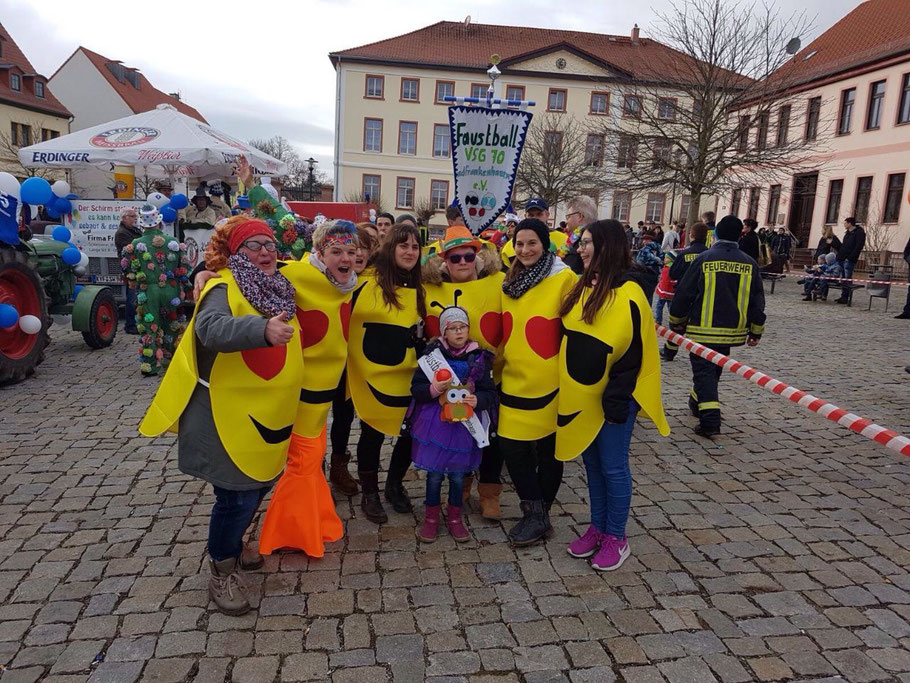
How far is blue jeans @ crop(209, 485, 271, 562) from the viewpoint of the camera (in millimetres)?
2939

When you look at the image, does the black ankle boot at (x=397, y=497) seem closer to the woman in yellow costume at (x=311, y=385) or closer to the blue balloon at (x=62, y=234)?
the woman in yellow costume at (x=311, y=385)

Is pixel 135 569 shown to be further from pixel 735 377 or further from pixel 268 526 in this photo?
pixel 735 377

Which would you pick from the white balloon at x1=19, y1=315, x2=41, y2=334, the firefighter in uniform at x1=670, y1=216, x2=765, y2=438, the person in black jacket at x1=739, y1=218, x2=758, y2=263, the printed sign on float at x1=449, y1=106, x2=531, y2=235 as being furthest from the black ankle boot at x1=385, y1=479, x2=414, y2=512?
the person in black jacket at x1=739, y1=218, x2=758, y2=263

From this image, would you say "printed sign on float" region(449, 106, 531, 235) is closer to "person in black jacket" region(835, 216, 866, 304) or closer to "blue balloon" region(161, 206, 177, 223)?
"blue balloon" region(161, 206, 177, 223)

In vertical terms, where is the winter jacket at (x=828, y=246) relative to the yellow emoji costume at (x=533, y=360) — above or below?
above

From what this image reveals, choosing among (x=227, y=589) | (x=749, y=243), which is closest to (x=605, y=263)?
(x=227, y=589)

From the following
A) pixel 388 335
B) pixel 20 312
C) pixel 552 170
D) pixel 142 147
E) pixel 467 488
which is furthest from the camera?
pixel 552 170

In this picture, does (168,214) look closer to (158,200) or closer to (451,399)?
(158,200)

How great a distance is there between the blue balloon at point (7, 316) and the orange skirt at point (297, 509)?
4661 millimetres

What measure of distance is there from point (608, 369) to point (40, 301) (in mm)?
6853

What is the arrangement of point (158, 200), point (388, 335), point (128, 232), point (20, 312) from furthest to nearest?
point (158, 200), point (128, 232), point (20, 312), point (388, 335)

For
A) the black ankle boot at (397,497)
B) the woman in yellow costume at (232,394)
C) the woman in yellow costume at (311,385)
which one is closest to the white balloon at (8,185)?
the woman in yellow costume at (311,385)

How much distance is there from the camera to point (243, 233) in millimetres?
2865

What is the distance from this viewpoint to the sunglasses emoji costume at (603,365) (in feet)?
10.7
